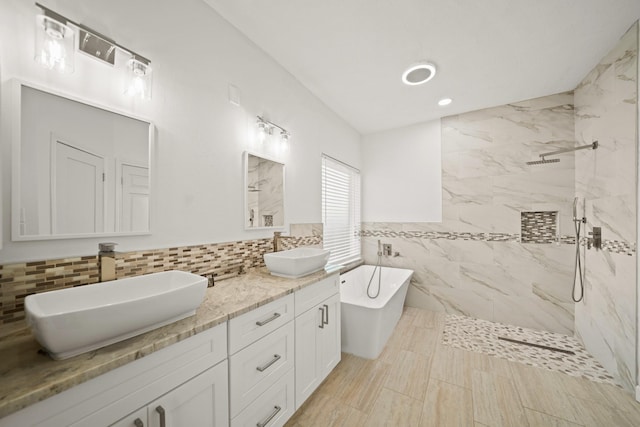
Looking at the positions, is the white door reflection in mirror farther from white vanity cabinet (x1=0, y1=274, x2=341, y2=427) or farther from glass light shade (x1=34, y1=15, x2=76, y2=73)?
white vanity cabinet (x1=0, y1=274, x2=341, y2=427)

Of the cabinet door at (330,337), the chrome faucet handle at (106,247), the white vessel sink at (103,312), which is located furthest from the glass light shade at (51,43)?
the cabinet door at (330,337)

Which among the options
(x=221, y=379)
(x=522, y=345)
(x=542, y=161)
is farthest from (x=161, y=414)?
A: (x=542, y=161)

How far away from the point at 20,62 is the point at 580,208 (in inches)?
169

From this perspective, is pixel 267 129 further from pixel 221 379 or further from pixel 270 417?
pixel 270 417

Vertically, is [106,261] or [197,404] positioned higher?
→ [106,261]

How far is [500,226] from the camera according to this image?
9.91ft

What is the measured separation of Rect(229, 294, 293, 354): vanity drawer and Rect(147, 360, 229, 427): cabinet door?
0.36 ft

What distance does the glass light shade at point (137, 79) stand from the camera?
1226 mm

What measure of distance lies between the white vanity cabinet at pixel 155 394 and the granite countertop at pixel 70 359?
0.04 metres

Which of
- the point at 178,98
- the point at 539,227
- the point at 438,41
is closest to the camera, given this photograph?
the point at 178,98

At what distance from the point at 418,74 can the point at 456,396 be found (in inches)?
112

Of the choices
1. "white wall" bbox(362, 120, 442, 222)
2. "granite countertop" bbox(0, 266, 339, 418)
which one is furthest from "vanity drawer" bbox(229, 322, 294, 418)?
"white wall" bbox(362, 120, 442, 222)

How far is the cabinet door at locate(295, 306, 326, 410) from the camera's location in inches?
61.1

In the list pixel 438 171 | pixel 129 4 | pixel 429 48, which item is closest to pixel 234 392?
pixel 129 4
